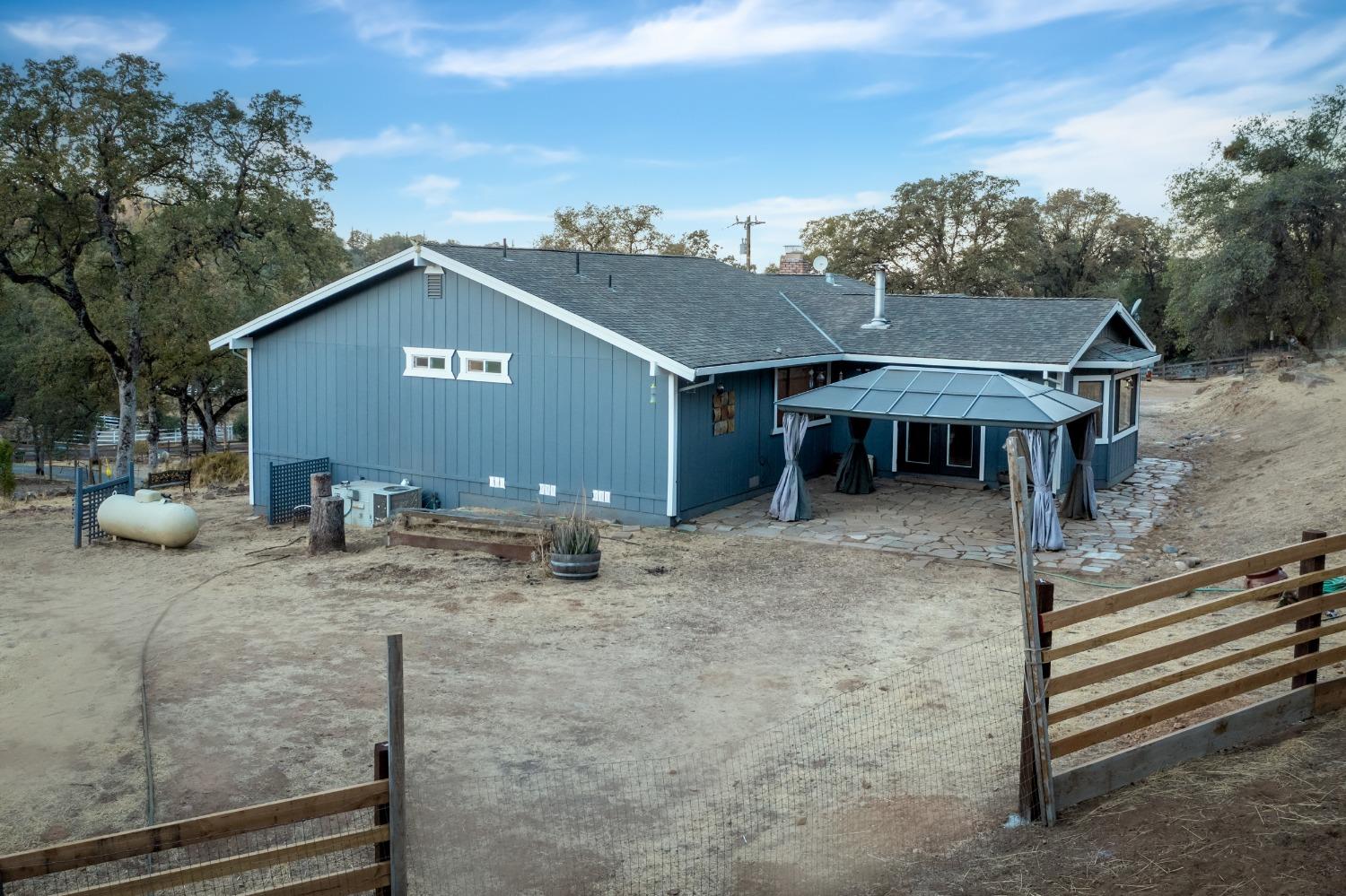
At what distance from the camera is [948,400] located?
15344 millimetres

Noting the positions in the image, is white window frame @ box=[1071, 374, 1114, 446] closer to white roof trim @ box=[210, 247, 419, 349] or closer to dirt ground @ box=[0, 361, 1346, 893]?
dirt ground @ box=[0, 361, 1346, 893]

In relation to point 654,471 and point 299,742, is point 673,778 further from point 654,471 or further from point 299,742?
point 654,471

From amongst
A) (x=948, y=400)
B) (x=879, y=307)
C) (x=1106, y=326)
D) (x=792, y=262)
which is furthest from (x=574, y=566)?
(x=792, y=262)

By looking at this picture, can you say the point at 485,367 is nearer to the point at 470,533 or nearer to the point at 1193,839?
the point at 470,533

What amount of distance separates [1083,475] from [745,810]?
35.5 feet

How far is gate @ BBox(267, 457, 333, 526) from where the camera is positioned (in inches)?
664

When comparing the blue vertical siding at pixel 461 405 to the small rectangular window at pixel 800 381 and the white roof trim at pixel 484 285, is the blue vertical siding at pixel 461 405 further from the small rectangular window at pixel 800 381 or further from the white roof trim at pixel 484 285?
the small rectangular window at pixel 800 381

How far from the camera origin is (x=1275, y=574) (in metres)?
10.4

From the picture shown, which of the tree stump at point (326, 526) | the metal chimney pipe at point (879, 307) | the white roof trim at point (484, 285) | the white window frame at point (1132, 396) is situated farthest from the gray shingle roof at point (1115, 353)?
the tree stump at point (326, 526)

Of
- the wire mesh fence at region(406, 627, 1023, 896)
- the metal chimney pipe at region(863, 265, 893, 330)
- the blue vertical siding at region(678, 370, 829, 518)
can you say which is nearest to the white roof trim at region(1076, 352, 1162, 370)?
the metal chimney pipe at region(863, 265, 893, 330)

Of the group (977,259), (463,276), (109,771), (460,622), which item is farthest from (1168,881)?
(977,259)

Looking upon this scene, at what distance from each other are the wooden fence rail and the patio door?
49.5 ft

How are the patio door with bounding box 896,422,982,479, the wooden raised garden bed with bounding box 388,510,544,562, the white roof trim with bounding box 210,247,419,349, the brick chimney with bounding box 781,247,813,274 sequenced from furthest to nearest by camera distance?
the brick chimney with bounding box 781,247,813,274 → the patio door with bounding box 896,422,982,479 → the white roof trim with bounding box 210,247,419,349 → the wooden raised garden bed with bounding box 388,510,544,562

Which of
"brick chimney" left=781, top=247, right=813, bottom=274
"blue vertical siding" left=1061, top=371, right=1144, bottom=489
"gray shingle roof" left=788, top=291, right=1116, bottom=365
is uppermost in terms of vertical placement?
→ "brick chimney" left=781, top=247, right=813, bottom=274
